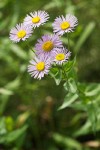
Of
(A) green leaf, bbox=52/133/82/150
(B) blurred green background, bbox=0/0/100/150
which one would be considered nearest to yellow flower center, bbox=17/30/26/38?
(B) blurred green background, bbox=0/0/100/150

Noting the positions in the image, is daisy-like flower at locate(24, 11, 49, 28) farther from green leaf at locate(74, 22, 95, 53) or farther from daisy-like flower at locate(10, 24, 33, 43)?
green leaf at locate(74, 22, 95, 53)

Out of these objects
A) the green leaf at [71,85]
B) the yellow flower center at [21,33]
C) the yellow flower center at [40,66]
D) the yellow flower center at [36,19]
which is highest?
the yellow flower center at [36,19]

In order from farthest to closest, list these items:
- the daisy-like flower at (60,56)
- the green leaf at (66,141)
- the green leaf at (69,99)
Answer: the green leaf at (66,141)
the green leaf at (69,99)
the daisy-like flower at (60,56)

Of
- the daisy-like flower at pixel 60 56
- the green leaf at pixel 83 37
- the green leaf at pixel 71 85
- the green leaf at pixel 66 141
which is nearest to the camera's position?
the daisy-like flower at pixel 60 56

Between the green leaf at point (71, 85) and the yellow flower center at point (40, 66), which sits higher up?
the green leaf at point (71, 85)

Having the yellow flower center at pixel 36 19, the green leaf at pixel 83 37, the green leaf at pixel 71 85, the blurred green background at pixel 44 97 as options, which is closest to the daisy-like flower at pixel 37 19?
the yellow flower center at pixel 36 19

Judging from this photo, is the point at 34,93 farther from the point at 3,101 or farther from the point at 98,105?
the point at 98,105

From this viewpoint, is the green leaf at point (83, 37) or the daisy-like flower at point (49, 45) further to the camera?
the green leaf at point (83, 37)

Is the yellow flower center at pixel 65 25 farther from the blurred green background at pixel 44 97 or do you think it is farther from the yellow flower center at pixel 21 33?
the blurred green background at pixel 44 97
